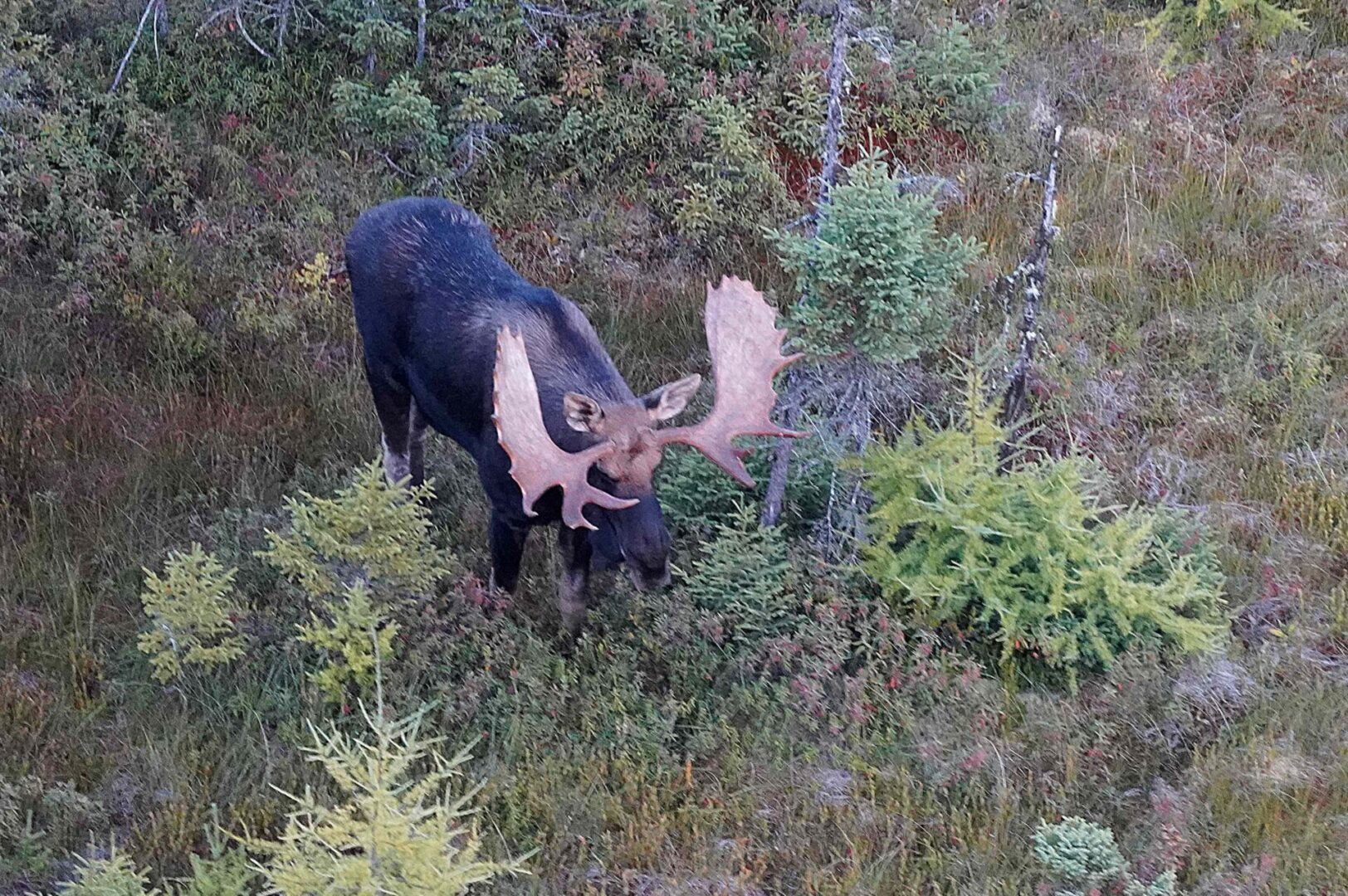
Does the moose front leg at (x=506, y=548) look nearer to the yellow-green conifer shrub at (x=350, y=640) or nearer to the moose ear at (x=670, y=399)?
the yellow-green conifer shrub at (x=350, y=640)

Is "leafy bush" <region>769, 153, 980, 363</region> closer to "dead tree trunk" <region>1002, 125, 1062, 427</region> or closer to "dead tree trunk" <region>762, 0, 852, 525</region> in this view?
"dead tree trunk" <region>762, 0, 852, 525</region>

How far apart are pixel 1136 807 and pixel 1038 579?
1134 millimetres

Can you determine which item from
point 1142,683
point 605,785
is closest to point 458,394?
point 605,785

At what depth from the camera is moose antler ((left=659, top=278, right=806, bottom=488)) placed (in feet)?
18.1

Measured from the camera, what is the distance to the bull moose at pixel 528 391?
5195 millimetres

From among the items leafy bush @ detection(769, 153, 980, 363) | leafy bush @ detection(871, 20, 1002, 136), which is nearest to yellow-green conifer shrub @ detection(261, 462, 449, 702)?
leafy bush @ detection(769, 153, 980, 363)

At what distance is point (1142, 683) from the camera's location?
5664 mm

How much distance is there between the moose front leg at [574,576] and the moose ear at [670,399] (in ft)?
2.52

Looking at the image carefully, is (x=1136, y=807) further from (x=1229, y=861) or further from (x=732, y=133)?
(x=732, y=133)

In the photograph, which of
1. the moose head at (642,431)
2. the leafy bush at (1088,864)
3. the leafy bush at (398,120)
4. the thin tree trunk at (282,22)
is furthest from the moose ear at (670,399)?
the thin tree trunk at (282,22)

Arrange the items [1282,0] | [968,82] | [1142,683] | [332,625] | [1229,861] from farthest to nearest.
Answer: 1. [1282,0]
2. [968,82]
3. [332,625]
4. [1142,683]
5. [1229,861]

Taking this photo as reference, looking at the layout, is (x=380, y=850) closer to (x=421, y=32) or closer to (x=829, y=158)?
(x=829, y=158)

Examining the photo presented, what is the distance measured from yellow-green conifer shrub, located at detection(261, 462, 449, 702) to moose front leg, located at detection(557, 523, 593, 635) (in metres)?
0.60

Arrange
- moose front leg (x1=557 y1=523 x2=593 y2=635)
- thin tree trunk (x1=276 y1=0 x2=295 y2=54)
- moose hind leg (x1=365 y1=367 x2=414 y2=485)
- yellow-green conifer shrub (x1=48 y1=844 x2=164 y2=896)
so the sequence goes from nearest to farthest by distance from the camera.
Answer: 1. yellow-green conifer shrub (x1=48 y1=844 x2=164 y2=896)
2. moose front leg (x1=557 y1=523 x2=593 y2=635)
3. moose hind leg (x1=365 y1=367 x2=414 y2=485)
4. thin tree trunk (x1=276 y1=0 x2=295 y2=54)
